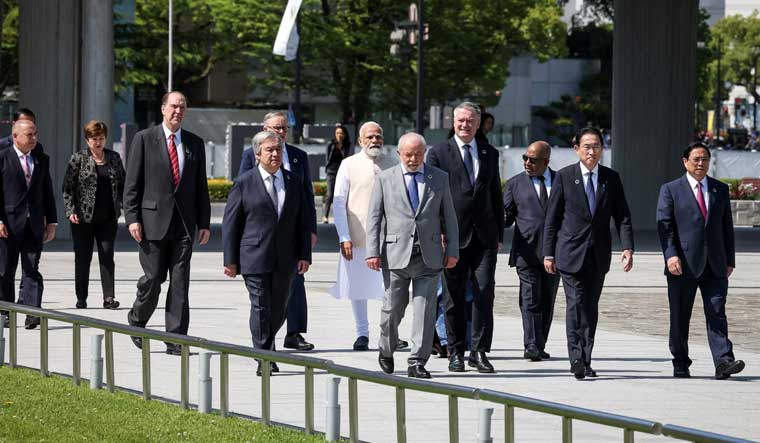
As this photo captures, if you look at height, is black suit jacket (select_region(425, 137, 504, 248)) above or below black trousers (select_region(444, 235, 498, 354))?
above

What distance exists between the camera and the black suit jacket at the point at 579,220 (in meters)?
12.3

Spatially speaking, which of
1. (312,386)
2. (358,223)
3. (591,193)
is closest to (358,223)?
(358,223)

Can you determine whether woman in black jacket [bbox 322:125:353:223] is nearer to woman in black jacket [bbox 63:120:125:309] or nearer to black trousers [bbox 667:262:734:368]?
woman in black jacket [bbox 63:120:125:309]

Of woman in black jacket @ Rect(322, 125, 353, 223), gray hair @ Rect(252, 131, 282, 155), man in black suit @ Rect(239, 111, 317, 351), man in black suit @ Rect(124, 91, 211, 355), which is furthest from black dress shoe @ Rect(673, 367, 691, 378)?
woman in black jacket @ Rect(322, 125, 353, 223)

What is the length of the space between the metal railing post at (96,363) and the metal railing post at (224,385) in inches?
47.5

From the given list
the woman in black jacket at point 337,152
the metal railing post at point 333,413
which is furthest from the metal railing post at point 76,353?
the woman in black jacket at point 337,152

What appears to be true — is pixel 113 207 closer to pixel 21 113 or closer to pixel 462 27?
pixel 21 113

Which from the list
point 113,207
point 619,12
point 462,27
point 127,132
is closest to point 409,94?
point 462,27

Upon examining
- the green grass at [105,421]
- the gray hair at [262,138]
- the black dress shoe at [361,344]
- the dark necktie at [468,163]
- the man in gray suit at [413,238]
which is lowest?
the black dress shoe at [361,344]

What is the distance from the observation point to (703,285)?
12.6m

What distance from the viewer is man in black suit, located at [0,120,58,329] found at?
1441 cm

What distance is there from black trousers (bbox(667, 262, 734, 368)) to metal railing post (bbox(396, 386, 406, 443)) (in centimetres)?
433

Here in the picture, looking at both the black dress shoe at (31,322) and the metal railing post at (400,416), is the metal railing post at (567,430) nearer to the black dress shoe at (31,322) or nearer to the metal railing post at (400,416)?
the metal railing post at (400,416)

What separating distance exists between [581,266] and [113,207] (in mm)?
5985
